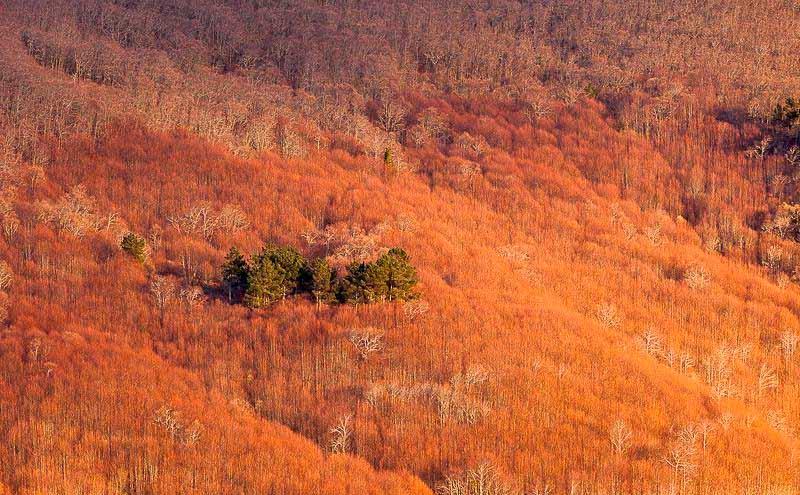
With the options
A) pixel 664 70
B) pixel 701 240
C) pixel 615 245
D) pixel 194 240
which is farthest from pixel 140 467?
pixel 664 70

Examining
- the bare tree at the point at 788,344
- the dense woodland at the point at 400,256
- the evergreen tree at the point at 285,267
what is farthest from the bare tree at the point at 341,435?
the bare tree at the point at 788,344

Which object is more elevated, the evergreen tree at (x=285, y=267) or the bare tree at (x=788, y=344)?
the evergreen tree at (x=285, y=267)

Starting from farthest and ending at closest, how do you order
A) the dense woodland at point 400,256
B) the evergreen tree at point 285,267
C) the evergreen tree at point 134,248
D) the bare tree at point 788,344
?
the evergreen tree at point 134,248
the bare tree at point 788,344
the evergreen tree at point 285,267
the dense woodland at point 400,256

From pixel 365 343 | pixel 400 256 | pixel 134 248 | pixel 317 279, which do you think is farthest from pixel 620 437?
pixel 134 248

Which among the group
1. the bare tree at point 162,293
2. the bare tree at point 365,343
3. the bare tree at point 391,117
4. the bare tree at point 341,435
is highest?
the bare tree at point 365,343

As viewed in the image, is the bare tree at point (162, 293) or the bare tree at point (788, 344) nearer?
the bare tree at point (162, 293)

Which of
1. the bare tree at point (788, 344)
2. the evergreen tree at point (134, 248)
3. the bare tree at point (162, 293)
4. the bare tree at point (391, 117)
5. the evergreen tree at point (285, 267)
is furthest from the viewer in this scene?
the bare tree at point (391, 117)

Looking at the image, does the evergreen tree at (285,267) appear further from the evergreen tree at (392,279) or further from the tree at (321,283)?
the evergreen tree at (392,279)

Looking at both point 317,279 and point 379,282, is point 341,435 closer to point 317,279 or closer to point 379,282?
point 379,282
